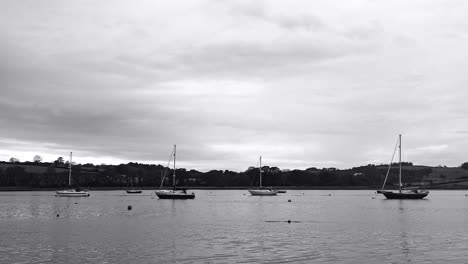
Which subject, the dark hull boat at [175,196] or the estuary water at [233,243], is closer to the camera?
the estuary water at [233,243]

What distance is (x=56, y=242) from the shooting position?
5219 cm

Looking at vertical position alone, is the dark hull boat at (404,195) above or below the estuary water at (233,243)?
above

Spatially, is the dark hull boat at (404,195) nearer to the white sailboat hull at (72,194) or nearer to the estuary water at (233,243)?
the estuary water at (233,243)

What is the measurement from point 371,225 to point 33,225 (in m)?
41.0

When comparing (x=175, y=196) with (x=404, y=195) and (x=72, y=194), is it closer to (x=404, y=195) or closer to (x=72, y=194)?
(x=72, y=194)

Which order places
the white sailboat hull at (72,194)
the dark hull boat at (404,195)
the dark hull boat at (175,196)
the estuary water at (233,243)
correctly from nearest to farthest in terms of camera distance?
the estuary water at (233,243), the dark hull boat at (404,195), the dark hull boat at (175,196), the white sailboat hull at (72,194)

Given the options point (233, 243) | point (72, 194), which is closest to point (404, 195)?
point (72, 194)

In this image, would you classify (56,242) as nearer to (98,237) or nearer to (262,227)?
(98,237)

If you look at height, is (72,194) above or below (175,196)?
above

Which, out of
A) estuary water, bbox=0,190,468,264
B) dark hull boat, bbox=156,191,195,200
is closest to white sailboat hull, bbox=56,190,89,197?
dark hull boat, bbox=156,191,195,200

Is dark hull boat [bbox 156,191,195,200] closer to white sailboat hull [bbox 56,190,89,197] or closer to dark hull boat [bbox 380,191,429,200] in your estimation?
white sailboat hull [bbox 56,190,89,197]

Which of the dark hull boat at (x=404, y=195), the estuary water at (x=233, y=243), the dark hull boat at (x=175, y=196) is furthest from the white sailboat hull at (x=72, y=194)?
the estuary water at (x=233, y=243)

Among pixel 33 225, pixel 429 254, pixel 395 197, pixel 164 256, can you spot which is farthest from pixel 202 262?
pixel 395 197

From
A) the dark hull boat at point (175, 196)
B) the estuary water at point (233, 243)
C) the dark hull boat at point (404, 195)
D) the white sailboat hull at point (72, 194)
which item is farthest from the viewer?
the white sailboat hull at point (72, 194)
